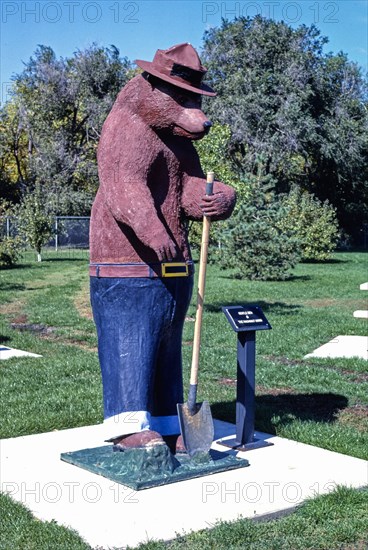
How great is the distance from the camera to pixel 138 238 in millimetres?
4387

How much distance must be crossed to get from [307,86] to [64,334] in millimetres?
24932

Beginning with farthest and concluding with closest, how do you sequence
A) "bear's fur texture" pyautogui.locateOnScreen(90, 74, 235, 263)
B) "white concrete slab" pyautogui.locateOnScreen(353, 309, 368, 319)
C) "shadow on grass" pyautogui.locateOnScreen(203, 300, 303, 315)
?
"shadow on grass" pyautogui.locateOnScreen(203, 300, 303, 315) → "white concrete slab" pyautogui.locateOnScreen(353, 309, 368, 319) → "bear's fur texture" pyautogui.locateOnScreen(90, 74, 235, 263)

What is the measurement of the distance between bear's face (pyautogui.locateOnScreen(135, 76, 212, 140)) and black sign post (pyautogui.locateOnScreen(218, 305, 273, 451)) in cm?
147

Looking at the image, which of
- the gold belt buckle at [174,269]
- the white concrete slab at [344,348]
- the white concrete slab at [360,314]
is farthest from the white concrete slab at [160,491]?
the white concrete slab at [360,314]

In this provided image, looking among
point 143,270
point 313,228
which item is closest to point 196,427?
point 143,270

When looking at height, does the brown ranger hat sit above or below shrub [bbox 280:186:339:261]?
above

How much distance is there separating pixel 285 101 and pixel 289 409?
27.7m

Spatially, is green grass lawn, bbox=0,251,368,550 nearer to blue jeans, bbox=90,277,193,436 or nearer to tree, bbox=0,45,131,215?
blue jeans, bbox=90,277,193,436

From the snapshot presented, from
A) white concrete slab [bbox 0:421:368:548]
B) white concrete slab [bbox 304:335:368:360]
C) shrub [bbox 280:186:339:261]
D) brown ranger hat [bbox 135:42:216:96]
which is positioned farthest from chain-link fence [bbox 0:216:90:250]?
brown ranger hat [bbox 135:42:216:96]

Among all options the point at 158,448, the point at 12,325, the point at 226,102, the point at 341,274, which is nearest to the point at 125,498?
the point at 158,448

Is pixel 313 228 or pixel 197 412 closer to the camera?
pixel 197 412

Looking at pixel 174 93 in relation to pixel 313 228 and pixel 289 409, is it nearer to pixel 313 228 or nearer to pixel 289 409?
pixel 289 409

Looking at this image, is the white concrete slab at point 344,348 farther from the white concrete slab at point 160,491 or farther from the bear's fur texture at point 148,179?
the bear's fur texture at point 148,179

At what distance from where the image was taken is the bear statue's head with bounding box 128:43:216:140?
4.48 m
